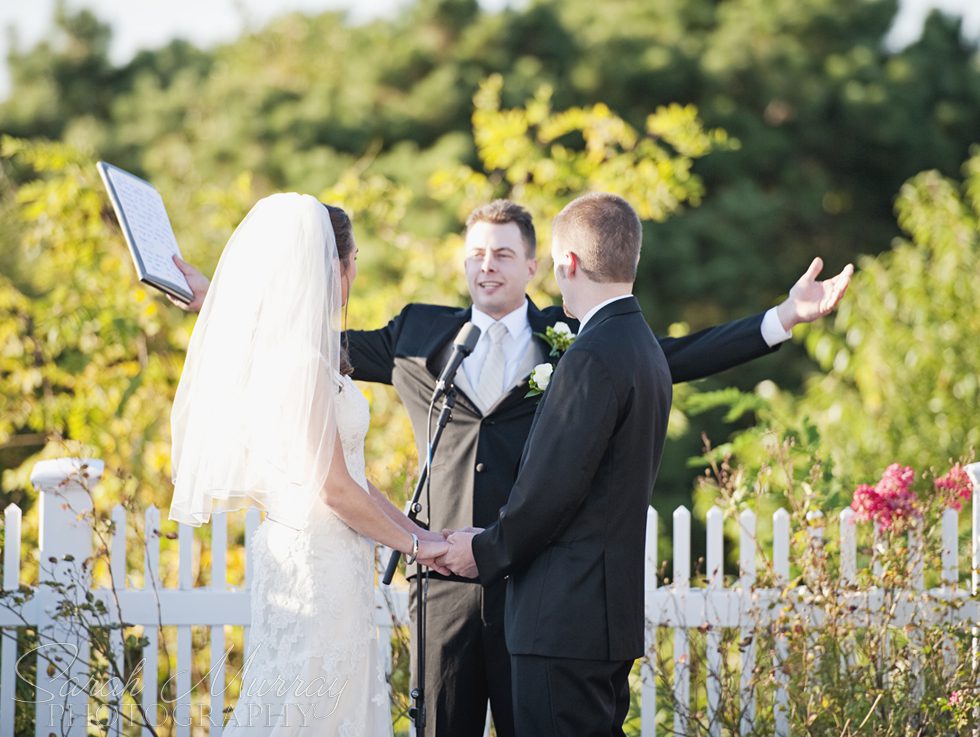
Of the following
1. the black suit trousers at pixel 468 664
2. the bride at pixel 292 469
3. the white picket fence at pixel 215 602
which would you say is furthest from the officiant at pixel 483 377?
the white picket fence at pixel 215 602

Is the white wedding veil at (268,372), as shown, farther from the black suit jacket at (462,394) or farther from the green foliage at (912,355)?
the green foliage at (912,355)

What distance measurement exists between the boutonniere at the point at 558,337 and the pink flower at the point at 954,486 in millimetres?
1640

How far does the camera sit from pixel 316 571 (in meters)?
3.55

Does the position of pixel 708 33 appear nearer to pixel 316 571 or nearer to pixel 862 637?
pixel 862 637

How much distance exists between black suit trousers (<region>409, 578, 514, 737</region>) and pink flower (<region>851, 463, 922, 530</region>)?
1.56 m

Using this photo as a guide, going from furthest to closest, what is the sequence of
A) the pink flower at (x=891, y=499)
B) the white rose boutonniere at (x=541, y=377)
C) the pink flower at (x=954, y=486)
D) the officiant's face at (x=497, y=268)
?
the pink flower at (x=954, y=486) < the pink flower at (x=891, y=499) < the officiant's face at (x=497, y=268) < the white rose boutonniere at (x=541, y=377)

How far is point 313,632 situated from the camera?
3.52 metres

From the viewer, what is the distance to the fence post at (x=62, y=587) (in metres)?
4.73

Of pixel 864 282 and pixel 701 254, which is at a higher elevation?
pixel 701 254

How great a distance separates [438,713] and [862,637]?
6.15 ft

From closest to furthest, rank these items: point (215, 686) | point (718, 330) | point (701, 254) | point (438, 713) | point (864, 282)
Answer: point (438, 713), point (718, 330), point (215, 686), point (864, 282), point (701, 254)

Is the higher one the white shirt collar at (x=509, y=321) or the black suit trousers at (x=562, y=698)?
the white shirt collar at (x=509, y=321)

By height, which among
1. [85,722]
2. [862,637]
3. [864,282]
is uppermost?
[864,282]

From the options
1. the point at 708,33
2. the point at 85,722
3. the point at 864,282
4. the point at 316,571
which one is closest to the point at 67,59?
the point at 708,33
